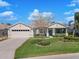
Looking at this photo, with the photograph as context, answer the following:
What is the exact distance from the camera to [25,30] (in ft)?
226

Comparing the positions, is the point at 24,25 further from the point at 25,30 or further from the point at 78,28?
the point at 78,28

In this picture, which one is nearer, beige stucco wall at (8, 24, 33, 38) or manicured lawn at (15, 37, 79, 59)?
manicured lawn at (15, 37, 79, 59)

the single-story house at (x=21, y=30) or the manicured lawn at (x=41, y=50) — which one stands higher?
the single-story house at (x=21, y=30)

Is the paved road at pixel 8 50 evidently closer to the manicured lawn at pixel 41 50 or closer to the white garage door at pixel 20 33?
the manicured lawn at pixel 41 50

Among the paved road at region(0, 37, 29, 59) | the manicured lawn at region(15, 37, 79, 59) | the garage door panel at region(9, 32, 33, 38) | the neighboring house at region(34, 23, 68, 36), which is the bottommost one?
the paved road at region(0, 37, 29, 59)

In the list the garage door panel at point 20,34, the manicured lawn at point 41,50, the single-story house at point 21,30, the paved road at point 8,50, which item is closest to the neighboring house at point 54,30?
the single-story house at point 21,30

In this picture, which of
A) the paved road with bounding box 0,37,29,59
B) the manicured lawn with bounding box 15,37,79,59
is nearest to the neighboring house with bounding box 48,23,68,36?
the paved road with bounding box 0,37,29,59

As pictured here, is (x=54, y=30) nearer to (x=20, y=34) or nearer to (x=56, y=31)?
(x=56, y=31)

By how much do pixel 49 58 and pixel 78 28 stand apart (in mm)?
49253

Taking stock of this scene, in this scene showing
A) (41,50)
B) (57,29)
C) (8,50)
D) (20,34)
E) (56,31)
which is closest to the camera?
(41,50)

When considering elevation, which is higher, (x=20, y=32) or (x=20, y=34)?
(x=20, y=32)

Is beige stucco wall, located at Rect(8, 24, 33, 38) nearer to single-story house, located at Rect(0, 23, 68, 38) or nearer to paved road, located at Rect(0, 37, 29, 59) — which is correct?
single-story house, located at Rect(0, 23, 68, 38)

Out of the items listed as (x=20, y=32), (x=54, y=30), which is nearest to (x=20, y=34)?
(x=20, y=32)

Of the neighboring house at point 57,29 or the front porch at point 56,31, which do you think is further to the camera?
the front porch at point 56,31
